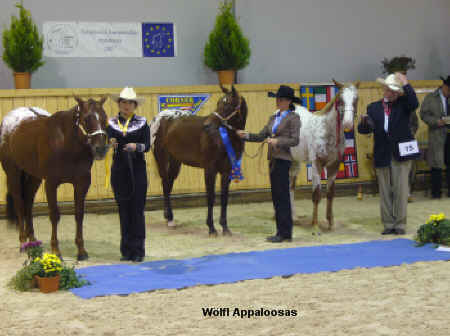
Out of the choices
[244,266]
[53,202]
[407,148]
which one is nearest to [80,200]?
[53,202]

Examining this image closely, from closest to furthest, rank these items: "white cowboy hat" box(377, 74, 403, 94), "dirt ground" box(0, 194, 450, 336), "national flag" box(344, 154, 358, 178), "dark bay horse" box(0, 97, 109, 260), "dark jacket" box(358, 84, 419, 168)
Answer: "dirt ground" box(0, 194, 450, 336)
"dark bay horse" box(0, 97, 109, 260)
"white cowboy hat" box(377, 74, 403, 94)
"dark jacket" box(358, 84, 419, 168)
"national flag" box(344, 154, 358, 178)

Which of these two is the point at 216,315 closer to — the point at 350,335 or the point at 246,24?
the point at 350,335

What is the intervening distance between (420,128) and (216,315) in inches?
317

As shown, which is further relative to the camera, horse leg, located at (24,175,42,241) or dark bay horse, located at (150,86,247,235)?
dark bay horse, located at (150,86,247,235)

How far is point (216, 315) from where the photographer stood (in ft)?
14.4

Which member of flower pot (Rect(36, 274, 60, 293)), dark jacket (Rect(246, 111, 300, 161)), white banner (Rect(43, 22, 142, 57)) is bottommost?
flower pot (Rect(36, 274, 60, 293))

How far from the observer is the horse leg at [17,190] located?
696cm

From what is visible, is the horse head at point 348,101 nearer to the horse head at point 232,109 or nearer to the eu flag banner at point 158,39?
the horse head at point 232,109

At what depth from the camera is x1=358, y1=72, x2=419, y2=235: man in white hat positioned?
739 cm

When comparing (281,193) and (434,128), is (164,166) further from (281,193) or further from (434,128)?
(434,128)

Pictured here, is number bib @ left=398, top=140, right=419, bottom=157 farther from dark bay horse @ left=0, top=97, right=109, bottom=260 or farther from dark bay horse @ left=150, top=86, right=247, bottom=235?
dark bay horse @ left=0, top=97, right=109, bottom=260

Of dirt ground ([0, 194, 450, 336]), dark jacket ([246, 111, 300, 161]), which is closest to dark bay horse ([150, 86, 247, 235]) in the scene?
dark jacket ([246, 111, 300, 161])

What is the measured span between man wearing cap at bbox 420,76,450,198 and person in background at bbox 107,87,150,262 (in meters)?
6.00

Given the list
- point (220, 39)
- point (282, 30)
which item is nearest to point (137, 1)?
point (220, 39)
